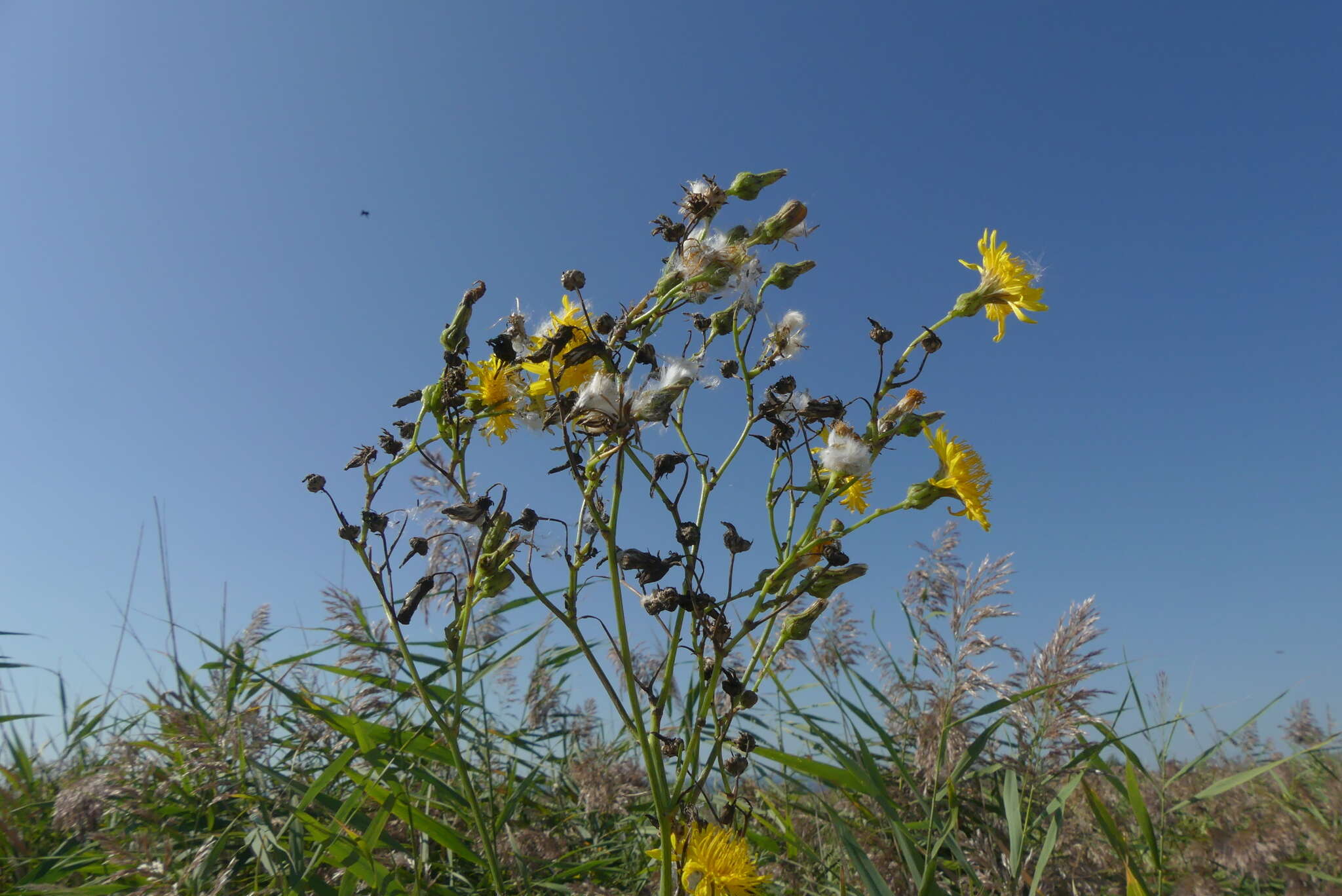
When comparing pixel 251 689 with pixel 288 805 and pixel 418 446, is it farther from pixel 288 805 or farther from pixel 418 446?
pixel 418 446

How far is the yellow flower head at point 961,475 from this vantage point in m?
1.53

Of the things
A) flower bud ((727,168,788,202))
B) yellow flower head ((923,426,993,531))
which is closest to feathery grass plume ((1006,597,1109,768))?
yellow flower head ((923,426,993,531))

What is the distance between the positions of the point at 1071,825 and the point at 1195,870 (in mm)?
331

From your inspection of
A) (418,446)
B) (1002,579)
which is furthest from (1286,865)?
(418,446)

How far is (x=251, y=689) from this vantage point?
279 cm

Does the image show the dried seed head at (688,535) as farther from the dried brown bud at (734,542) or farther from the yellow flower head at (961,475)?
the yellow flower head at (961,475)

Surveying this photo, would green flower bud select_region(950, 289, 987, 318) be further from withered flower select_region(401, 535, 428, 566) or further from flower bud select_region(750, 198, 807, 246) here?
withered flower select_region(401, 535, 428, 566)

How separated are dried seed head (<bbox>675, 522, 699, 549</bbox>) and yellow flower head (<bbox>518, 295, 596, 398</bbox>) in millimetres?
334

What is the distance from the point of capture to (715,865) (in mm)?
1314

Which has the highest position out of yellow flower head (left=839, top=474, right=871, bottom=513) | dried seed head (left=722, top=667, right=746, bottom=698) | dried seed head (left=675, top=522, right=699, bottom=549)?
yellow flower head (left=839, top=474, right=871, bottom=513)

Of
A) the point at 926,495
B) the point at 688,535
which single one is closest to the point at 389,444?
the point at 688,535

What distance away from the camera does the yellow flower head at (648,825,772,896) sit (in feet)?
4.26

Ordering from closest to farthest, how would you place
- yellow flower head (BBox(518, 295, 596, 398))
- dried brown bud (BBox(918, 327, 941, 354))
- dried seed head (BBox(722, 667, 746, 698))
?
1. dried seed head (BBox(722, 667, 746, 698))
2. yellow flower head (BBox(518, 295, 596, 398))
3. dried brown bud (BBox(918, 327, 941, 354))

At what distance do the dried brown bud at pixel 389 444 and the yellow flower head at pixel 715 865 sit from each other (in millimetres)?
1015
